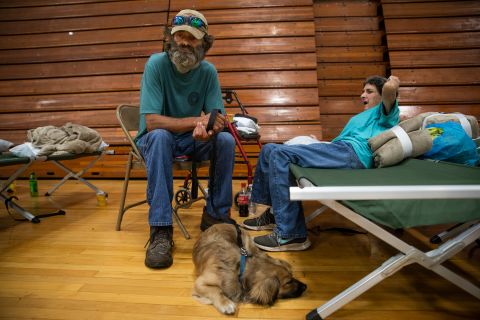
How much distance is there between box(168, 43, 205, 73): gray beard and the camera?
6.18 feet

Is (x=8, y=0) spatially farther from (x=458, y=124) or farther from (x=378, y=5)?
(x=458, y=124)

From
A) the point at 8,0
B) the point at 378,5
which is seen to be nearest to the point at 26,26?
the point at 8,0

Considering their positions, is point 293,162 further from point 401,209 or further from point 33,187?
point 33,187

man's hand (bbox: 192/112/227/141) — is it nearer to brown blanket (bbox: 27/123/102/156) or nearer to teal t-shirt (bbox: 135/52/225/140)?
teal t-shirt (bbox: 135/52/225/140)

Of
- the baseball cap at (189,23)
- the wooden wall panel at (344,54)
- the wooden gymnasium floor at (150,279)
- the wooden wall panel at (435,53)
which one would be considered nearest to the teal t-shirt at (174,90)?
the baseball cap at (189,23)

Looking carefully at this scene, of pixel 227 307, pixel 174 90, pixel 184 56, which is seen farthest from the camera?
pixel 174 90

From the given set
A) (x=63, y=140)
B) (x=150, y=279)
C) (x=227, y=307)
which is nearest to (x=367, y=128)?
(x=227, y=307)

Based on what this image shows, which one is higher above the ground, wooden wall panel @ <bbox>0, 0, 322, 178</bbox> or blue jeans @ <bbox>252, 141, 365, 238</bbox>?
wooden wall panel @ <bbox>0, 0, 322, 178</bbox>

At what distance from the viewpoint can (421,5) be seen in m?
4.60

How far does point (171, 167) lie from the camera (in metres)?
1.77

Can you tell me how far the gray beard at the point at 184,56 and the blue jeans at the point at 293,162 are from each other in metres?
0.76

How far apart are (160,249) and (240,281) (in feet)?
1.83

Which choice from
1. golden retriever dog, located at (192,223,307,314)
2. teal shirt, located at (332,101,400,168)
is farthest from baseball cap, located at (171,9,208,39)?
golden retriever dog, located at (192,223,307,314)

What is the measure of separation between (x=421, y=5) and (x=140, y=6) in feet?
14.1
